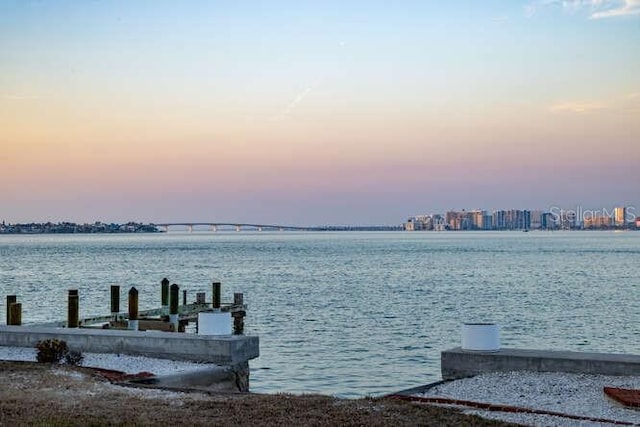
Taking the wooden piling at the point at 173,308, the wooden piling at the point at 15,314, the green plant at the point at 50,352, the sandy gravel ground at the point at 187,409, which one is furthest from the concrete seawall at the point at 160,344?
the wooden piling at the point at 173,308

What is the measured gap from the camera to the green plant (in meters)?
17.5

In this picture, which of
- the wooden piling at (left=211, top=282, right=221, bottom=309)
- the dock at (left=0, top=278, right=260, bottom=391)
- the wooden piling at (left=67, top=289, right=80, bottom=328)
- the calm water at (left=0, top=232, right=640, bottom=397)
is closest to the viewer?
the dock at (left=0, top=278, right=260, bottom=391)

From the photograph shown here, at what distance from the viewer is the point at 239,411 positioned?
1197 cm

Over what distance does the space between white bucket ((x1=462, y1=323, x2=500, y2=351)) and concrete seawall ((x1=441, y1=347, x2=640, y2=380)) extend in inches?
7.1

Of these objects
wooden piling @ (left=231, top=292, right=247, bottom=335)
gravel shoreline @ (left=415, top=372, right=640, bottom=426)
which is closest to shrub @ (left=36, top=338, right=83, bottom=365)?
gravel shoreline @ (left=415, top=372, right=640, bottom=426)

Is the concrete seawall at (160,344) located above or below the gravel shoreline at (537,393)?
above

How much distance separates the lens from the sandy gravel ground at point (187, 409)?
11.2m

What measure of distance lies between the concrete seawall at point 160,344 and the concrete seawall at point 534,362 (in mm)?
4215

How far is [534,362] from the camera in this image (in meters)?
15.5

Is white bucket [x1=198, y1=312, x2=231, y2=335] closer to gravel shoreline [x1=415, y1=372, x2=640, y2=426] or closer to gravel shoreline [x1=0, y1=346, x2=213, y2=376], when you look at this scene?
gravel shoreline [x1=0, y1=346, x2=213, y2=376]

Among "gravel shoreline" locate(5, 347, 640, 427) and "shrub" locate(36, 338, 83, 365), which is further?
"shrub" locate(36, 338, 83, 365)

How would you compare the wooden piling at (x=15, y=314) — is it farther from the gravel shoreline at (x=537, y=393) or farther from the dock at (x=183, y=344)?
the gravel shoreline at (x=537, y=393)

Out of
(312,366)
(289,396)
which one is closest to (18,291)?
(312,366)

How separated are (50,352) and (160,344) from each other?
222 cm
